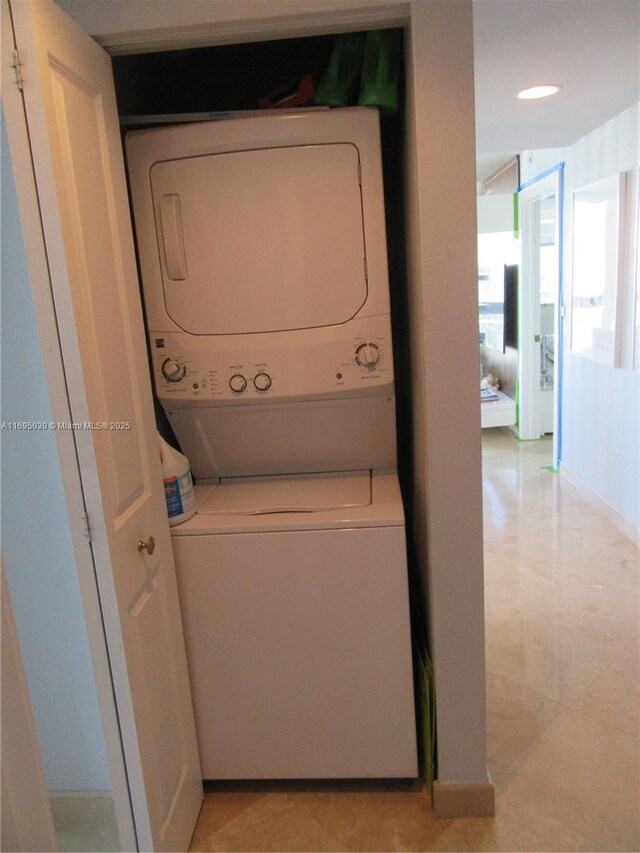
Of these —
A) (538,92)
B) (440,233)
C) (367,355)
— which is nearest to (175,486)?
(367,355)

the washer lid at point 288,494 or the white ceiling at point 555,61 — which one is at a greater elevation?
the white ceiling at point 555,61

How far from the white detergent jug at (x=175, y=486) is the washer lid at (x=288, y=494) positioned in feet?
0.21

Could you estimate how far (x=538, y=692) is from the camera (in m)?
2.21

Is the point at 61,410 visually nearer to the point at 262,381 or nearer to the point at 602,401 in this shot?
the point at 262,381

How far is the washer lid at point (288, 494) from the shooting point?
174cm

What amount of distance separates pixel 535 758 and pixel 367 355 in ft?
4.43

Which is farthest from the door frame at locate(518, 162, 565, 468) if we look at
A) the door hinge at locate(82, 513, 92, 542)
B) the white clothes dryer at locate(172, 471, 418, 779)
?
the door hinge at locate(82, 513, 92, 542)

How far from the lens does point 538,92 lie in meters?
2.55

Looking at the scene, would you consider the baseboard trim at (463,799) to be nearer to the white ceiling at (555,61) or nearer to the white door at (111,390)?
the white door at (111,390)

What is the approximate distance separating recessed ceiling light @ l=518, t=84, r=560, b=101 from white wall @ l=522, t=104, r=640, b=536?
59 cm

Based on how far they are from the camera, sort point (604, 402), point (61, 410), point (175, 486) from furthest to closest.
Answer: point (604, 402)
point (175, 486)
point (61, 410)

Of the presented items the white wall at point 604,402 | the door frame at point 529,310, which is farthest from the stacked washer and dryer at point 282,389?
the door frame at point 529,310

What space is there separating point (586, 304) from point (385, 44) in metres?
2.42

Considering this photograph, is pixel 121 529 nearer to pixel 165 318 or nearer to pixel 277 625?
pixel 277 625
